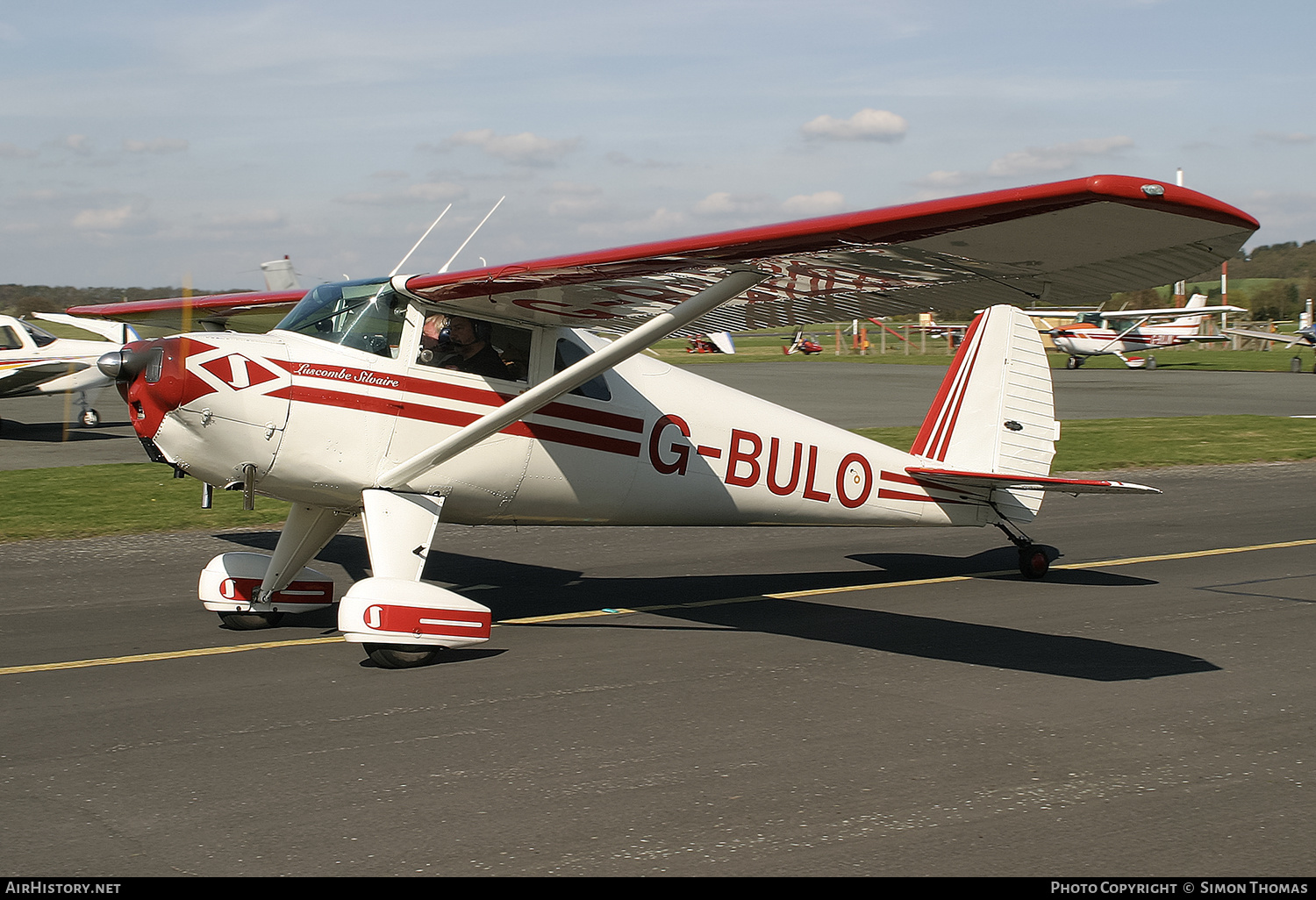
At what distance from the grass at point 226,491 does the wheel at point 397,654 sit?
624 centimetres

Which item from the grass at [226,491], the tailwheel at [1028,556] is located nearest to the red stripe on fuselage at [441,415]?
the tailwheel at [1028,556]

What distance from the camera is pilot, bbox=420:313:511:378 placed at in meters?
7.61

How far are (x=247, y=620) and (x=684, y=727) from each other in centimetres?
384

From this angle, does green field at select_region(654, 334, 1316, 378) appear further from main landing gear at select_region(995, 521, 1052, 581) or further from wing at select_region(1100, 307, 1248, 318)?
main landing gear at select_region(995, 521, 1052, 581)

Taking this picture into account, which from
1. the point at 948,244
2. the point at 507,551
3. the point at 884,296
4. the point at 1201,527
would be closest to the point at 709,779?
the point at 948,244

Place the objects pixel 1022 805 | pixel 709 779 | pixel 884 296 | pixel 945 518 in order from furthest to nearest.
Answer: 1. pixel 945 518
2. pixel 884 296
3. pixel 709 779
4. pixel 1022 805

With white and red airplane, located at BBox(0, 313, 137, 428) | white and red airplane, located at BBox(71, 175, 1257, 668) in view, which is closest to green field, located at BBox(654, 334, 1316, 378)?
white and red airplane, located at BBox(0, 313, 137, 428)

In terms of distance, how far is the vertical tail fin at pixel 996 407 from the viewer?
1002 centimetres

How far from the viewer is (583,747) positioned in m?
5.42

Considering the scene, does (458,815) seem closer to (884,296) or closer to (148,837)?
(148,837)

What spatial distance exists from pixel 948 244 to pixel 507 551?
6.56m

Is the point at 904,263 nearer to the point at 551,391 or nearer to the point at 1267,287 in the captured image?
the point at 551,391

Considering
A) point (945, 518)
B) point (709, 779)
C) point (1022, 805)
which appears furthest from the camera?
point (945, 518)

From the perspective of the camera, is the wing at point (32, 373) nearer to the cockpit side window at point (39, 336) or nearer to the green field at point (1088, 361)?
the cockpit side window at point (39, 336)
